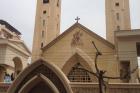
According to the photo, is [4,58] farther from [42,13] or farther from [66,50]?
[42,13]

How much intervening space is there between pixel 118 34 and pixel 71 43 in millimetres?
6405

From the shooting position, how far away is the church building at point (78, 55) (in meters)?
16.2

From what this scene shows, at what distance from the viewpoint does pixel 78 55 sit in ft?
82.7

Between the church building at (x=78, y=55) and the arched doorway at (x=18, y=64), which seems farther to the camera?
the arched doorway at (x=18, y=64)

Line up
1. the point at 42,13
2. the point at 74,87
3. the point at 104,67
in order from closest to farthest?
the point at 74,87 → the point at 104,67 → the point at 42,13

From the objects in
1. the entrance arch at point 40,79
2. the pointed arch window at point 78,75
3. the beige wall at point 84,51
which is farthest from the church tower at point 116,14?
the entrance arch at point 40,79

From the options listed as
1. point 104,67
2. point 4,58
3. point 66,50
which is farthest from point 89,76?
point 4,58

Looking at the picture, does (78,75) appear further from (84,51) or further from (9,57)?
(9,57)

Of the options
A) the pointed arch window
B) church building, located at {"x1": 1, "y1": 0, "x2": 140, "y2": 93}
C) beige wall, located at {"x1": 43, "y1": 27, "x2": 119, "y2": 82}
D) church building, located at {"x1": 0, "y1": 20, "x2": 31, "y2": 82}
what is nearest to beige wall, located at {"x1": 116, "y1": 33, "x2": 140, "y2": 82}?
church building, located at {"x1": 1, "y1": 0, "x2": 140, "y2": 93}

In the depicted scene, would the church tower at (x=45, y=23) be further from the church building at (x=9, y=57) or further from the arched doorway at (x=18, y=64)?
the church building at (x=9, y=57)

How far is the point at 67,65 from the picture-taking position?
2541 centimetres

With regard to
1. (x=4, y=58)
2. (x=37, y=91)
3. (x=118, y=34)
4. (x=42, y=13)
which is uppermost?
(x=42, y=13)

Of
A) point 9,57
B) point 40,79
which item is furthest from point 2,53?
point 40,79

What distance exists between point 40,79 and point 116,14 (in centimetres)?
2307
